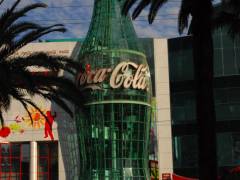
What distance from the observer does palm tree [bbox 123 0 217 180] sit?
81.5 ft

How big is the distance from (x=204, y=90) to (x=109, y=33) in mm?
41612

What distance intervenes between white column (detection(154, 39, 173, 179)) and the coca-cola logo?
221 inches

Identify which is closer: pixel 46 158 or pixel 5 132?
pixel 5 132

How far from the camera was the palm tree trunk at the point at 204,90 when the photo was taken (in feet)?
81.4

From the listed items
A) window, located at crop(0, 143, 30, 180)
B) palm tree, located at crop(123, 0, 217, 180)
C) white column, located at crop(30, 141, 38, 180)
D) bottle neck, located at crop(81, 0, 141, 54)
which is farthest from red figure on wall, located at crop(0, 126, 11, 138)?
palm tree, located at crop(123, 0, 217, 180)

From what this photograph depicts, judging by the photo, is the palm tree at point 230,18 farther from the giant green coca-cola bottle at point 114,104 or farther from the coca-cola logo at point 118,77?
the giant green coca-cola bottle at point 114,104

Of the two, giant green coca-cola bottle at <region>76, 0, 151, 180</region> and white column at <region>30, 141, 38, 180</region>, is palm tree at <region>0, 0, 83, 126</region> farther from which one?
white column at <region>30, 141, 38, 180</region>

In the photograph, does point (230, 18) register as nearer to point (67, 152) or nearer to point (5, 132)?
point (67, 152)

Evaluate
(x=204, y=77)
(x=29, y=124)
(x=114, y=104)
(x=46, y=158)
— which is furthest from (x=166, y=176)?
(x=204, y=77)

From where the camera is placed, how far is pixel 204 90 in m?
25.7

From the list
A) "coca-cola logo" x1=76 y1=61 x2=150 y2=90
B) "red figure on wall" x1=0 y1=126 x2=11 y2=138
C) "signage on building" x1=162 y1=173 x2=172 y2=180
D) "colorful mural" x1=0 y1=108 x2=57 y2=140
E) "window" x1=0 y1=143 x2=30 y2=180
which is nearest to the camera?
"coca-cola logo" x1=76 y1=61 x2=150 y2=90

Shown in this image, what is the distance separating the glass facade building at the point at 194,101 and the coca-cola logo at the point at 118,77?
8.32 m

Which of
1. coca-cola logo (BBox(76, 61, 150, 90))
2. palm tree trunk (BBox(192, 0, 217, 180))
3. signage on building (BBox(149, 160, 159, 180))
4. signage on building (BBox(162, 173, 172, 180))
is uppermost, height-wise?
coca-cola logo (BBox(76, 61, 150, 90))

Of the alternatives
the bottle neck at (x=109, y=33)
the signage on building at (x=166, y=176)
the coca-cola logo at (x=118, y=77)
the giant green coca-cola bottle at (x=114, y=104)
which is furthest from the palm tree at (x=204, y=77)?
the signage on building at (x=166, y=176)
